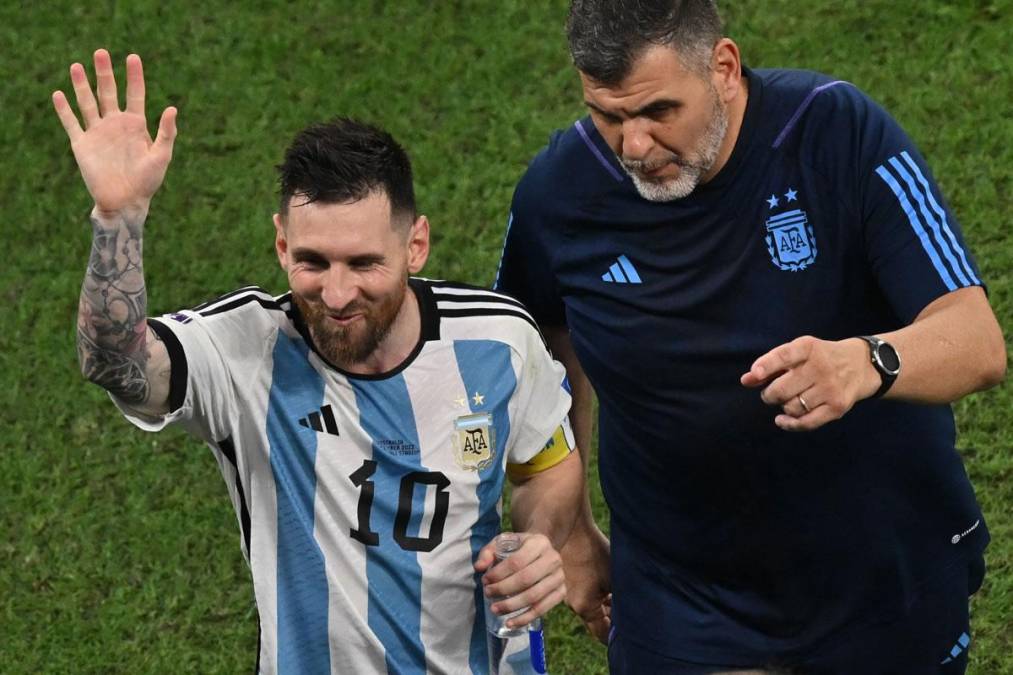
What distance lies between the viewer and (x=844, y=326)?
425cm

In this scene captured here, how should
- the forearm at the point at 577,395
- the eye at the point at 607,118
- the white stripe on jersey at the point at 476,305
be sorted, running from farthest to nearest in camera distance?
the forearm at the point at 577,395
the white stripe on jersey at the point at 476,305
the eye at the point at 607,118

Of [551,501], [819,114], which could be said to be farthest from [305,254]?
[819,114]

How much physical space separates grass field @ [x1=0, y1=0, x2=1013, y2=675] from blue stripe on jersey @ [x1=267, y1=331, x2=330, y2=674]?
226cm

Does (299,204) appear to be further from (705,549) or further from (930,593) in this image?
(930,593)

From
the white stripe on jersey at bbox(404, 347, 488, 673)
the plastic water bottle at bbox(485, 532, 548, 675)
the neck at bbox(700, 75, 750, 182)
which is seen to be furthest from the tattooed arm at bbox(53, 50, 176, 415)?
the neck at bbox(700, 75, 750, 182)

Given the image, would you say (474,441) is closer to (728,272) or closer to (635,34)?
(728,272)

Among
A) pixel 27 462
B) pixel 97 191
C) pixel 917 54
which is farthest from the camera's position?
pixel 917 54

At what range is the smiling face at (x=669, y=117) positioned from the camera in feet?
13.7

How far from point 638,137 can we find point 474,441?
82 cm

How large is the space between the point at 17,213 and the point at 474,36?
84.6 inches

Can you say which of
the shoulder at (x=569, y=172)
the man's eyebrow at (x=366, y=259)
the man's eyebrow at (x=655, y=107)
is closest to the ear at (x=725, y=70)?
the man's eyebrow at (x=655, y=107)

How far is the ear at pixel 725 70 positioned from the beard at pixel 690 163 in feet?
0.10

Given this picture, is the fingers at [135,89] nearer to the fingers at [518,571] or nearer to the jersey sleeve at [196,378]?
the jersey sleeve at [196,378]

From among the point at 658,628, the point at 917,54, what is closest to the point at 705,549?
the point at 658,628
